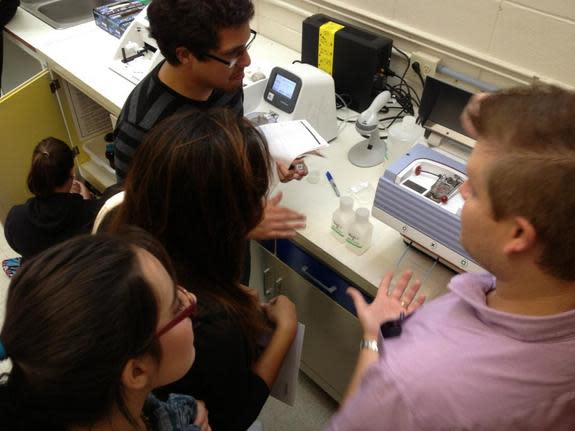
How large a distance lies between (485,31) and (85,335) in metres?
1.51

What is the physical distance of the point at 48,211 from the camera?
1.81m

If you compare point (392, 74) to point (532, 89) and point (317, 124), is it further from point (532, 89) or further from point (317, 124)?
point (532, 89)

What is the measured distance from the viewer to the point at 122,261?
2.21 ft

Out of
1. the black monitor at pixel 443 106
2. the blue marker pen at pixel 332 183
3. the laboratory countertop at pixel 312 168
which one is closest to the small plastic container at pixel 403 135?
the laboratory countertop at pixel 312 168

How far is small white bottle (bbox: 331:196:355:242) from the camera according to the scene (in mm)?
1313

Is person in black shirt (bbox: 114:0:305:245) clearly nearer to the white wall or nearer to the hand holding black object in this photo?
the hand holding black object

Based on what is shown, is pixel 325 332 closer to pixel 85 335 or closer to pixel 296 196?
pixel 296 196

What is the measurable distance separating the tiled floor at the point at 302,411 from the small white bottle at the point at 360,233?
86cm

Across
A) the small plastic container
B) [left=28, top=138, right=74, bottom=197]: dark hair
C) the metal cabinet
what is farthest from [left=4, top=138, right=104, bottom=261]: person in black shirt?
the small plastic container

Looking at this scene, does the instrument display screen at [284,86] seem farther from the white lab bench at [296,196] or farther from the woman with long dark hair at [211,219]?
the woman with long dark hair at [211,219]

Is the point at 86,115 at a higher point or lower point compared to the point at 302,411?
higher

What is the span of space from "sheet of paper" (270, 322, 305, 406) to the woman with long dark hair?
18 centimetres

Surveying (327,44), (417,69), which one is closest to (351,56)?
(327,44)

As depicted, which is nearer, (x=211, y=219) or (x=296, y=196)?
(x=211, y=219)
